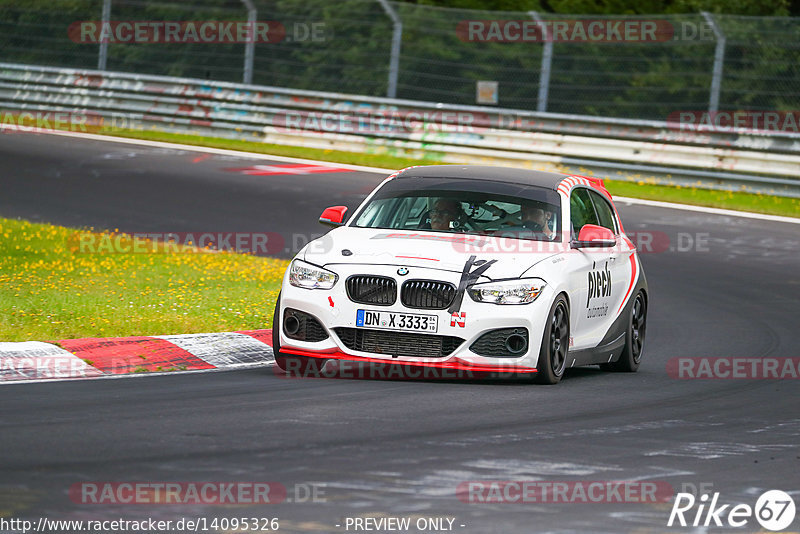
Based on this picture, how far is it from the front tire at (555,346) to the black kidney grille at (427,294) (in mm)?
704

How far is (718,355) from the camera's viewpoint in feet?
40.2

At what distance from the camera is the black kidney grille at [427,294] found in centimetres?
969

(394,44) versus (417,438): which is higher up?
(394,44)

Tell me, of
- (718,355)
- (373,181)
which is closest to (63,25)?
(373,181)

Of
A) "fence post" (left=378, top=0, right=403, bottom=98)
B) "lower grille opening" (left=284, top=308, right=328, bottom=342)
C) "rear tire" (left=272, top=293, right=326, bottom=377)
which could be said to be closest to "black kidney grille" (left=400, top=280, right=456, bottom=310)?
"lower grille opening" (left=284, top=308, right=328, bottom=342)

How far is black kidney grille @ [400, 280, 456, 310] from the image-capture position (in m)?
9.69

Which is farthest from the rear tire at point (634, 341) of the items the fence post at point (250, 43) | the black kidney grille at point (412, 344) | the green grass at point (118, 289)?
the fence post at point (250, 43)

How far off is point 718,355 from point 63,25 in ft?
70.7

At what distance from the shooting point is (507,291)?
32.0 ft

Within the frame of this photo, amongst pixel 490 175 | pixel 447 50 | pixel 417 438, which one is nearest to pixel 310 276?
pixel 490 175

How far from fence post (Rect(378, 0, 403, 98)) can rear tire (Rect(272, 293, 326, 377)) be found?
15.7 m

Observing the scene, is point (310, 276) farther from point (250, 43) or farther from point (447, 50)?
point (250, 43)

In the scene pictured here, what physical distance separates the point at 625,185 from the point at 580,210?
1220 cm

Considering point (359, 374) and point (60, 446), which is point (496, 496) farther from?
point (359, 374)
